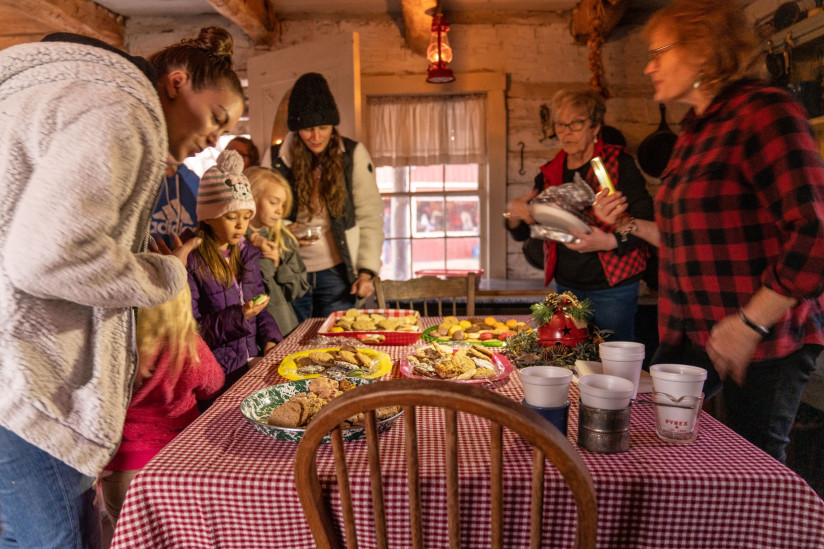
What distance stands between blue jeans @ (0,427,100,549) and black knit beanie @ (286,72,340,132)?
200 centimetres

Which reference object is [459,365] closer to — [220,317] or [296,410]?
[296,410]

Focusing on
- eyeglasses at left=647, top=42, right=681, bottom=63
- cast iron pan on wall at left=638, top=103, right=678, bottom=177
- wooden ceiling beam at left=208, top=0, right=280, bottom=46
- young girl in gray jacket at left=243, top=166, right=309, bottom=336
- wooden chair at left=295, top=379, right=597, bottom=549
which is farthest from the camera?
cast iron pan on wall at left=638, top=103, right=678, bottom=177

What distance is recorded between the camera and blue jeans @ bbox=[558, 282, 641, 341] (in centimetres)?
238

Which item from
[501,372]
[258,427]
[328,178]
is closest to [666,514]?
[501,372]

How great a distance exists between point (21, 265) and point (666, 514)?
3.59 ft

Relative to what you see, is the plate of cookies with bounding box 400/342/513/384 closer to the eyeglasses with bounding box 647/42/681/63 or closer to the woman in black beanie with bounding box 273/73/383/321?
the eyeglasses with bounding box 647/42/681/63

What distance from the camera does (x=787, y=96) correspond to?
138 cm

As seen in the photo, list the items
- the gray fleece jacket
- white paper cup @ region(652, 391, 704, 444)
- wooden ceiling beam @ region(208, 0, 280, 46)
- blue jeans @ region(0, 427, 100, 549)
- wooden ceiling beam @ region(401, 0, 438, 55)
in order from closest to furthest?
the gray fleece jacket
blue jeans @ region(0, 427, 100, 549)
white paper cup @ region(652, 391, 704, 444)
wooden ceiling beam @ region(208, 0, 280, 46)
wooden ceiling beam @ region(401, 0, 438, 55)

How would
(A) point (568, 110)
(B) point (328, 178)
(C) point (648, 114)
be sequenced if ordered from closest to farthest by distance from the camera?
(A) point (568, 110) → (B) point (328, 178) → (C) point (648, 114)

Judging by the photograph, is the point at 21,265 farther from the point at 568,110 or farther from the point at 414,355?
the point at 568,110

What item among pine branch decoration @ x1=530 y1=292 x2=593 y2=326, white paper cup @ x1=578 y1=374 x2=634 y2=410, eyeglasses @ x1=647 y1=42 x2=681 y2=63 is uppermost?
eyeglasses @ x1=647 y1=42 x2=681 y2=63

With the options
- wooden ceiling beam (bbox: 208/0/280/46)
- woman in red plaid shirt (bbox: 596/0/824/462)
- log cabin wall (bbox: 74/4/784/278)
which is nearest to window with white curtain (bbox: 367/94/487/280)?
log cabin wall (bbox: 74/4/784/278)

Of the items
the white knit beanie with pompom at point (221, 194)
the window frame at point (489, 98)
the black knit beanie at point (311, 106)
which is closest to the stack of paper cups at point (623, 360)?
the white knit beanie with pompom at point (221, 194)

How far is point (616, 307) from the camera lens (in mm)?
2387
